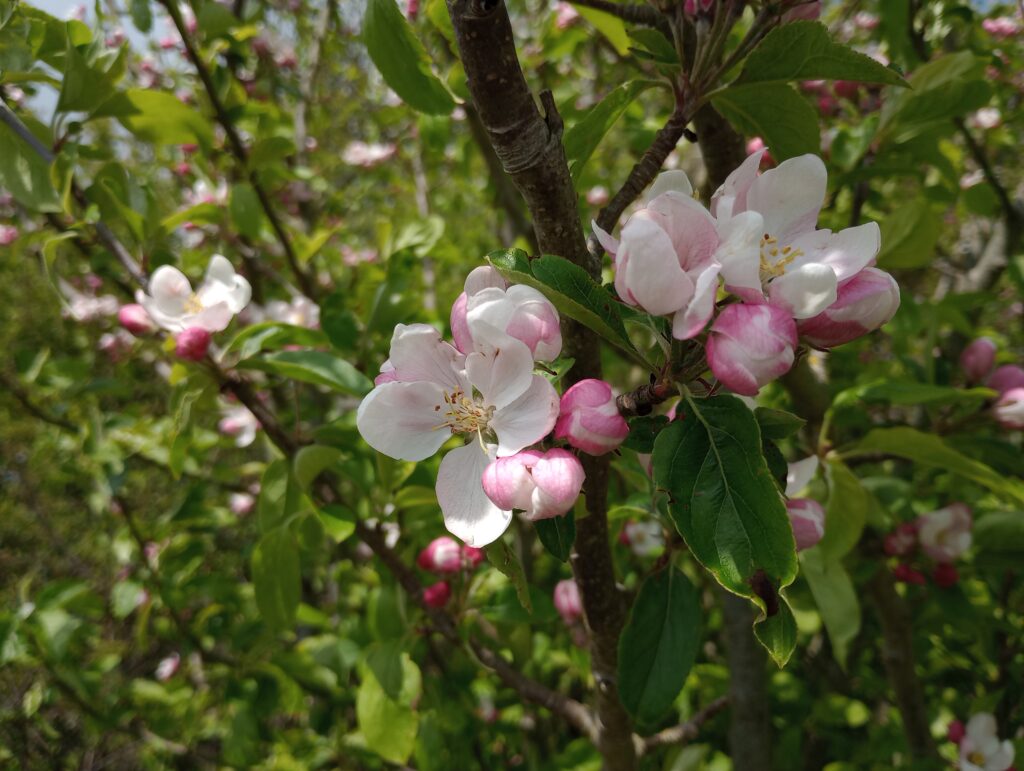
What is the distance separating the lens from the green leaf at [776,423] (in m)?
0.67

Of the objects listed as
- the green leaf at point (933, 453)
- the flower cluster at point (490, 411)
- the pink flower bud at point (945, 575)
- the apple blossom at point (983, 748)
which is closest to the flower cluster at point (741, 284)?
the flower cluster at point (490, 411)

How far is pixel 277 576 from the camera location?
1240 mm

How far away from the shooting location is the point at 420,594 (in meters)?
1.34

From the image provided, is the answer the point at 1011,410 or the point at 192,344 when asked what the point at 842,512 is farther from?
the point at 192,344

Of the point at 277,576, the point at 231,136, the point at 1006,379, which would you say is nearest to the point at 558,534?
the point at 277,576

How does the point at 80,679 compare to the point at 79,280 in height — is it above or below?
below

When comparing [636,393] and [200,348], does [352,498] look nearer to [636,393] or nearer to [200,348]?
[200,348]

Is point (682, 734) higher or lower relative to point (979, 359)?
lower

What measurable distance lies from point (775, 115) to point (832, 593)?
2.72 ft

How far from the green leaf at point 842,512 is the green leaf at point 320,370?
2.72 ft

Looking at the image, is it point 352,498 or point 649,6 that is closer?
point 649,6

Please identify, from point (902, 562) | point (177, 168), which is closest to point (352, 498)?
point (902, 562)

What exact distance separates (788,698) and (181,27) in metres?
2.59

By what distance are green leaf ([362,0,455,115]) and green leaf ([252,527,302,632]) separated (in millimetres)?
796
